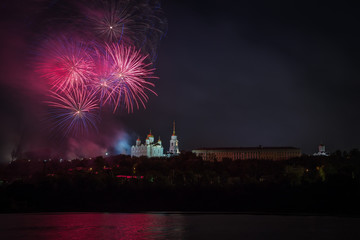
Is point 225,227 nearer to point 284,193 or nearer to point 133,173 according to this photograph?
point 284,193

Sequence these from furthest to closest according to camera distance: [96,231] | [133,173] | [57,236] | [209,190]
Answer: [133,173] → [209,190] → [96,231] → [57,236]

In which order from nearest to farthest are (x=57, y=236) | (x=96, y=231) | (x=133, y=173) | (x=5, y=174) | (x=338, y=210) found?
(x=57, y=236)
(x=96, y=231)
(x=338, y=210)
(x=133, y=173)
(x=5, y=174)

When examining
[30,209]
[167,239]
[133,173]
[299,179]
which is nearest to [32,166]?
[133,173]

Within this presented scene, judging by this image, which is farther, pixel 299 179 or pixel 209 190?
pixel 299 179

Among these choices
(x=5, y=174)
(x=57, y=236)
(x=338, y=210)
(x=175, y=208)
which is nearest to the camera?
(x=57, y=236)

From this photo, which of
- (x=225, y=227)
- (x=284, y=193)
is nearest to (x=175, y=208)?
(x=284, y=193)

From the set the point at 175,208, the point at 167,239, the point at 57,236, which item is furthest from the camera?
the point at 175,208

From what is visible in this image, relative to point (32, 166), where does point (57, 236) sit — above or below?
below

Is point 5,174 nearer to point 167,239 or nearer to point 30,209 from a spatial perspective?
point 30,209

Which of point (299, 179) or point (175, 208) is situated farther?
point (299, 179)
